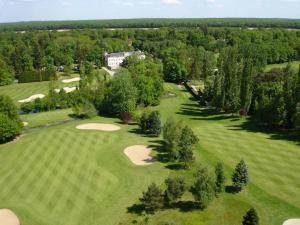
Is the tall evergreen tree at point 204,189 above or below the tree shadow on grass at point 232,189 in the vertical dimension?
above

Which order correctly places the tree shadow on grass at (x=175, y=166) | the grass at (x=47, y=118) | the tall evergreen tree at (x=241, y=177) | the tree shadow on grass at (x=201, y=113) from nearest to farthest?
1. the tall evergreen tree at (x=241, y=177)
2. the tree shadow on grass at (x=175, y=166)
3. the grass at (x=47, y=118)
4. the tree shadow on grass at (x=201, y=113)

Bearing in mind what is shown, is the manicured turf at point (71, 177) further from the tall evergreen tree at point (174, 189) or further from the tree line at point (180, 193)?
the tall evergreen tree at point (174, 189)

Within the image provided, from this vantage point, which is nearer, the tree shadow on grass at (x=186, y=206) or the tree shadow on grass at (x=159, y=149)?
the tree shadow on grass at (x=186, y=206)

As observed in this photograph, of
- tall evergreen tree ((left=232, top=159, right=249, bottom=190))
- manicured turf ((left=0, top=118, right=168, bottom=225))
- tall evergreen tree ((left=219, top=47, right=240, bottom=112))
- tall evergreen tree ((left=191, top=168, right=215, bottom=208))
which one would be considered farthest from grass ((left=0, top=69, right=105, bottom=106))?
tall evergreen tree ((left=232, top=159, right=249, bottom=190))

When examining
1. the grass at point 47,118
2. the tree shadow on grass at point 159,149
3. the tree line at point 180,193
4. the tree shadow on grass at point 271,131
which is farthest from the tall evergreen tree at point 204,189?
the grass at point 47,118

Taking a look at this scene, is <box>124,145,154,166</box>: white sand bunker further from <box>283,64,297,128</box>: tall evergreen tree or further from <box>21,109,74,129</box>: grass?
<box>21,109,74,129</box>: grass

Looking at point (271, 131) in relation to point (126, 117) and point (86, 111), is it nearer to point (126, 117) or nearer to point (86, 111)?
point (126, 117)
